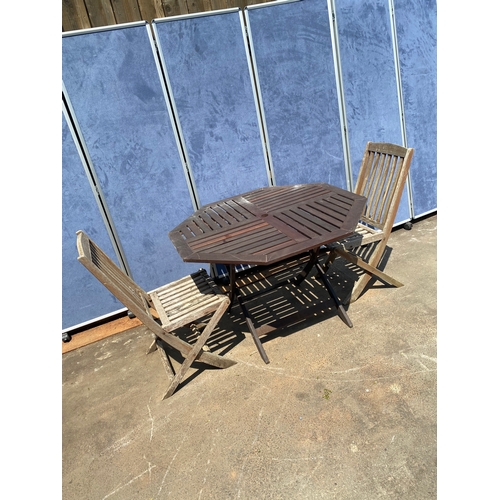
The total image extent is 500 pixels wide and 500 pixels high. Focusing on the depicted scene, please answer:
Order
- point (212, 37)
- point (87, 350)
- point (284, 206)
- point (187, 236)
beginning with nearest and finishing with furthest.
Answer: point (187, 236)
point (284, 206)
point (212, 37)
point (87, 350)

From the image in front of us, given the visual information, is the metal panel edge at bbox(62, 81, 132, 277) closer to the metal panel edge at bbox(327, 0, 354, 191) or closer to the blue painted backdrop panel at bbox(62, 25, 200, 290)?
the blue painted backdrop panel at bbox(62, 25, 200, 290)

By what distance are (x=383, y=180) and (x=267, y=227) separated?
4.78 ft

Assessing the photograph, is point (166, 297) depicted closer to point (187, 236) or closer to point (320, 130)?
point (187, 236)

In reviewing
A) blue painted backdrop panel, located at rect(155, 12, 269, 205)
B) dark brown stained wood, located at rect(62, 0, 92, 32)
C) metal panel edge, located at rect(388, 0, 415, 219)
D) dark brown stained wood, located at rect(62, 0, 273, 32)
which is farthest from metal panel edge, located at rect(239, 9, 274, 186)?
metal panel edge, located at rect(388, 0, 415, 219)

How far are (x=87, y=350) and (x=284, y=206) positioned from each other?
98.8 inches

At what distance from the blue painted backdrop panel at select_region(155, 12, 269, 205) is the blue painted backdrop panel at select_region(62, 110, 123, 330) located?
108cm

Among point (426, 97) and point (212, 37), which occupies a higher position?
point (212, 37)

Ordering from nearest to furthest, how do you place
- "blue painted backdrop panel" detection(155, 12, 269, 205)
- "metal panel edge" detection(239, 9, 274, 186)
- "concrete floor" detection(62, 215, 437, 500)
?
"concrete floor" detection(62, 215, 437, 500), "blue painted backdrop panel" detection(155, 12, 269, 205), "metal panel edge" detection(239, 9, 274, 186)

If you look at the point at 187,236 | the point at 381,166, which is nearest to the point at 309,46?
the point at 381,166

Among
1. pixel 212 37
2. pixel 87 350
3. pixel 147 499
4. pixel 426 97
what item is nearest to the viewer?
pixel 147 499

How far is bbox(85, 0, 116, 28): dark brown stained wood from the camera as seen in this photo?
322 centimetres

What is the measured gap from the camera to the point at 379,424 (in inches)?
87.7

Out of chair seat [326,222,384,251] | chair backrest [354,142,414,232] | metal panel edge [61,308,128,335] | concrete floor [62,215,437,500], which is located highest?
chair backrest [354,142,414,232]

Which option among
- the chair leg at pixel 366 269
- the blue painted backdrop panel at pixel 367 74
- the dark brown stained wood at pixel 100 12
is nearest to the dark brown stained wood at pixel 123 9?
the dark brown stained wood at pixel 100 12
